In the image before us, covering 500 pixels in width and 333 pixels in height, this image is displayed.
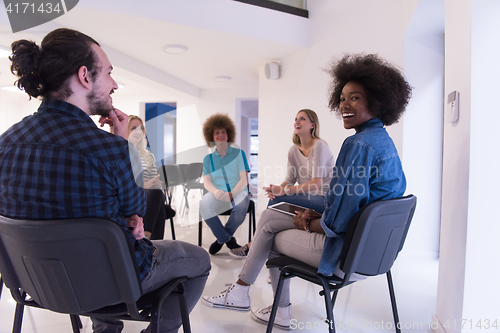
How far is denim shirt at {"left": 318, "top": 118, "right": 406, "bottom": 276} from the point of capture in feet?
3.87

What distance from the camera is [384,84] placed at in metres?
1.35

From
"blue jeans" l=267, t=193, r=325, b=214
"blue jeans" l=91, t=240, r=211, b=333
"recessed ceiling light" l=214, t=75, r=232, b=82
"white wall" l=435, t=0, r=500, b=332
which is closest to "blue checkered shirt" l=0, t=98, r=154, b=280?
"blue jeans" l=91, t=240, r=211, b=333

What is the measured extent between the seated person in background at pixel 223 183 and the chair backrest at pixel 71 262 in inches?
73.0

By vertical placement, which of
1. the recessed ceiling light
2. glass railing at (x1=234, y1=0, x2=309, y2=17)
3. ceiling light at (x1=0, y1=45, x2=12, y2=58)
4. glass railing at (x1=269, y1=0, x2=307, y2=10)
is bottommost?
ceiling light at (x1=0, y1=45, x2=12, y2=58)

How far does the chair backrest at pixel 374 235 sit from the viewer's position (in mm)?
1101

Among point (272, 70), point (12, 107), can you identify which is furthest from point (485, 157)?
point (12, 107)

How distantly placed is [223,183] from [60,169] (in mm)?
2171

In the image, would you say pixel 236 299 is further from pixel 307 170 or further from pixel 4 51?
pixel 4 51

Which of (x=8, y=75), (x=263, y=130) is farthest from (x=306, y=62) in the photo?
(x=8, y=75)

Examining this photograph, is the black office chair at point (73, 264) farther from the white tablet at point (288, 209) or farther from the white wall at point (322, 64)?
the white wall at point (322, 64)

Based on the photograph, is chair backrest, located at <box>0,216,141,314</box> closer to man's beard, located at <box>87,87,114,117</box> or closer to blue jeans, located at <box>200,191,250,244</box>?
man's beard, located at <box>87,87,114,117</box>

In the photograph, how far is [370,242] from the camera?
1157 millimetres

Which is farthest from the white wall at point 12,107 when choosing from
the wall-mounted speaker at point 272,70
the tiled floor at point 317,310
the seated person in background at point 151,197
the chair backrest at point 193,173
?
the tiled floor at point 317,310

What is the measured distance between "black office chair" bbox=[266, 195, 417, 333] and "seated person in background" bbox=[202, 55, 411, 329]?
64mm
